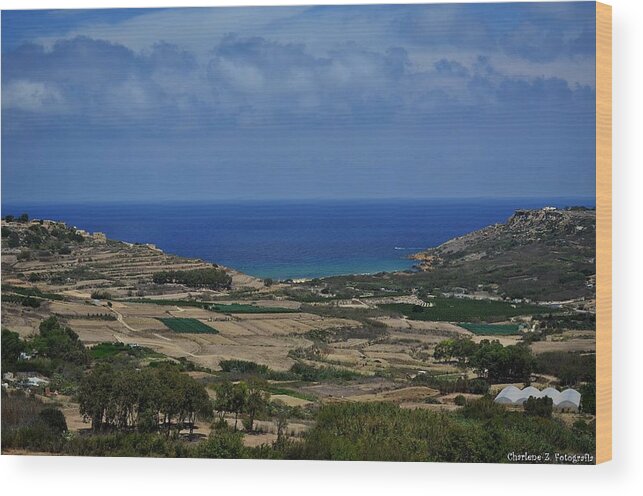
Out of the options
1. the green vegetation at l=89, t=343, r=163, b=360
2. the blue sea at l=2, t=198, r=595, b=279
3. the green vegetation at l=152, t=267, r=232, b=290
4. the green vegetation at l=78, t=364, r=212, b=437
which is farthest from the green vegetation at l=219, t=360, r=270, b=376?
the blue sea at l=2, t=198, r=595, b=279

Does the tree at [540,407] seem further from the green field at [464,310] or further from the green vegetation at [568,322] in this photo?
the green field at [464,310]

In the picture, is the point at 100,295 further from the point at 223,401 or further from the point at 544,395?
the point at 544,395

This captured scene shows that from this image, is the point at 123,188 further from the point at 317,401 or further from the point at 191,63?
the point at 317,401

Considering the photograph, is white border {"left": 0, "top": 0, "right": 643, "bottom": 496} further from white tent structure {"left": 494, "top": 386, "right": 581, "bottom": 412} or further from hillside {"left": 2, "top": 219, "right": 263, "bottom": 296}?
hillside {"left": 2, "top": 219, "right": 263, "bottom": 296}

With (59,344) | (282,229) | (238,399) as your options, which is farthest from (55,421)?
Answer: (282,229)

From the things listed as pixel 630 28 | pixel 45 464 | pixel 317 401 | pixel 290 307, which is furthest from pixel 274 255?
pixel 630 28

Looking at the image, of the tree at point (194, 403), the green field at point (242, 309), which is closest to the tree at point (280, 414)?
the tree at point (194, 403)
